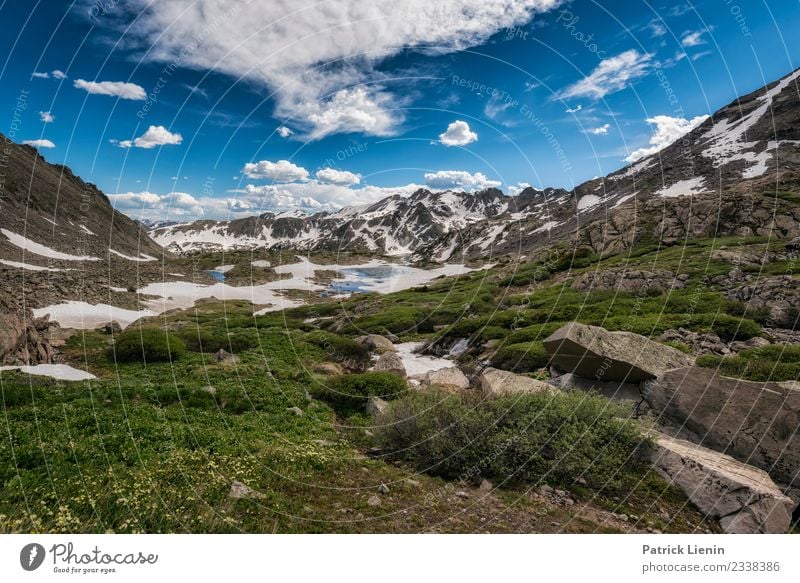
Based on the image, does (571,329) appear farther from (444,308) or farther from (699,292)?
(444,308)

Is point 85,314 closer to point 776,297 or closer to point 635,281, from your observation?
point 635,281

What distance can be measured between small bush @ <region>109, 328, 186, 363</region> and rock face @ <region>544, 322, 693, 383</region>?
22529mm

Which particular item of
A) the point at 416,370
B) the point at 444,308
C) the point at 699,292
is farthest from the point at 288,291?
the point at 699,292

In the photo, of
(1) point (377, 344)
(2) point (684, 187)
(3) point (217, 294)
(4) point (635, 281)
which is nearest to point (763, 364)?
(1) point (377, 344)

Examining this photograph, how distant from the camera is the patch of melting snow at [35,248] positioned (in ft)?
264

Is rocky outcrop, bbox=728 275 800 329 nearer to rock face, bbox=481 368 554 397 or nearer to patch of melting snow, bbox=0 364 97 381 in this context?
rock face, bbox=481 368 554 397

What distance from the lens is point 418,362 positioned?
29203 millimetres

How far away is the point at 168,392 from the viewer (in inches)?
665

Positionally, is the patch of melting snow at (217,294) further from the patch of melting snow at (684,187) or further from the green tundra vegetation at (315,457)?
the patch of melting snow at (684,187)

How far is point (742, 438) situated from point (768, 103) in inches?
8661

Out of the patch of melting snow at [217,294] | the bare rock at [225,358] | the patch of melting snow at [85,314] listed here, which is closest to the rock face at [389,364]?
the bare rock at [225,358]

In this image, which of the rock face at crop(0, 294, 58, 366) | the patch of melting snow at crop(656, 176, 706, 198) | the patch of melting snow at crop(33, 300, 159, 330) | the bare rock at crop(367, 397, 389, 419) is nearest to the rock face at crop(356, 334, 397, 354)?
the bare rock at crop(367, 397, 389, 419)

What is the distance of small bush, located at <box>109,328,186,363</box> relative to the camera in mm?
25172

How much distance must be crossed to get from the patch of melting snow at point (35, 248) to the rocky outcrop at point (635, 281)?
99.9m
